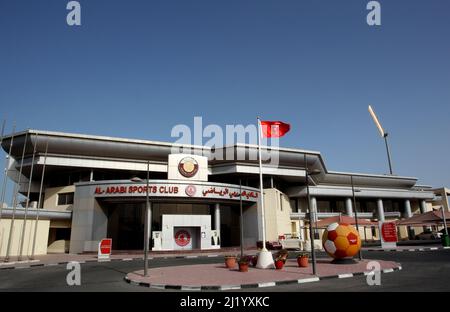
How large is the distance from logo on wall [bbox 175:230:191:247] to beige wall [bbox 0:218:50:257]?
52.2 feet

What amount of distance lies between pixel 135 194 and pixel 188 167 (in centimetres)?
749

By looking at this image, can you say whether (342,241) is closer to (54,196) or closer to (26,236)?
(26,236)

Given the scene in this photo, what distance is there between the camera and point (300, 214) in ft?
202

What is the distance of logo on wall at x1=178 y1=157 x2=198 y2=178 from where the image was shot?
4106cm

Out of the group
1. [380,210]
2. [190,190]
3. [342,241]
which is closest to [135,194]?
[190,190]

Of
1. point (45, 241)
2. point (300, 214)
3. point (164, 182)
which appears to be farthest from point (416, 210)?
point (45, 241)

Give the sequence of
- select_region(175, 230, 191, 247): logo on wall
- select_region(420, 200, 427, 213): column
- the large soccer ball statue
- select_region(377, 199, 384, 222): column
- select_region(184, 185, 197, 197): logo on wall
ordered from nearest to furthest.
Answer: the large soccer ball statue, select_region(175, 230, 191, 247): logo on wall, select_region(184, 185, 197, 197): logo on wall, select_region(377, 199, 384, 222): column, select_region(420, 200, 427, 213): column

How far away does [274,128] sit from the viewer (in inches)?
739

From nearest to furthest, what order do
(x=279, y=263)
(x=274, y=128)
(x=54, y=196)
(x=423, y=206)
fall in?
(x=279, y=263) → (x=274, y=128) → (x=54, y=196) → (x=423, y=206)

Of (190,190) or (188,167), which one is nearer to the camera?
(190,190)

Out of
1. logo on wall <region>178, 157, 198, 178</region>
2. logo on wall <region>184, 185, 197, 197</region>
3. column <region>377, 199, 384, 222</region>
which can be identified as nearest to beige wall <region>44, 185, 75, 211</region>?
logo on wall <region>178, 157, 198, 178</region>

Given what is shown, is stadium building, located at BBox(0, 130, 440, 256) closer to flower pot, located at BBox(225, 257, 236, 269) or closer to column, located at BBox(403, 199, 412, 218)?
flower pot, located at BBox(225, 257, 236, 269)
